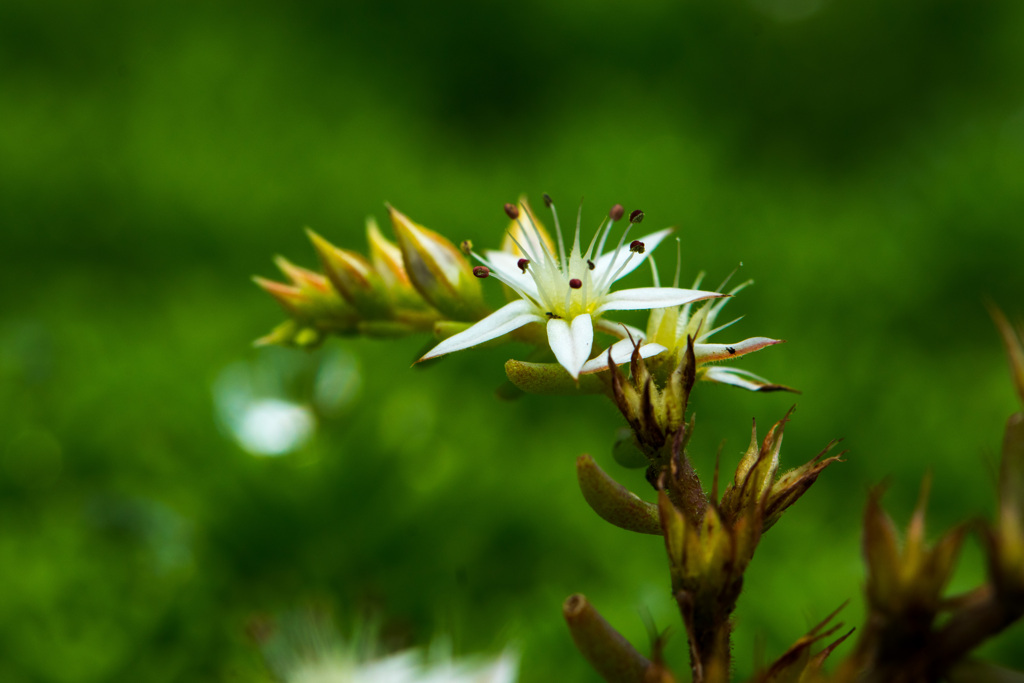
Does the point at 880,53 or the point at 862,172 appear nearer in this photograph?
the point at 862,172

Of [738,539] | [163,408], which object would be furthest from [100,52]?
[738,539]

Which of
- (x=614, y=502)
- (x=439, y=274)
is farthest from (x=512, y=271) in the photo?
(x=614, y=502)

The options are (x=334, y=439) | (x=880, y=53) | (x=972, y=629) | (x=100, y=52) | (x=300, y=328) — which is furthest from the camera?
(x=880, y=53)

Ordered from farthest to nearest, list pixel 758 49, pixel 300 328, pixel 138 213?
pixel 758 49 → pixel 138 213 → pixel 300 328

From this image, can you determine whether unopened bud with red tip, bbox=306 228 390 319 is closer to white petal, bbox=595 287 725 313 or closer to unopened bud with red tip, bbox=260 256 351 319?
unopened bud with red tip, bbox=260 256 351 319

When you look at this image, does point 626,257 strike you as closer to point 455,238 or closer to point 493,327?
point 493,327

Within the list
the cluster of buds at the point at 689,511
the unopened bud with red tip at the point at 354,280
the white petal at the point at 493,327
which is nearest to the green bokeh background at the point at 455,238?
the cluster of buds at the point at 689,511

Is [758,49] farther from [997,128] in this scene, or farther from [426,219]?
[426,219]
